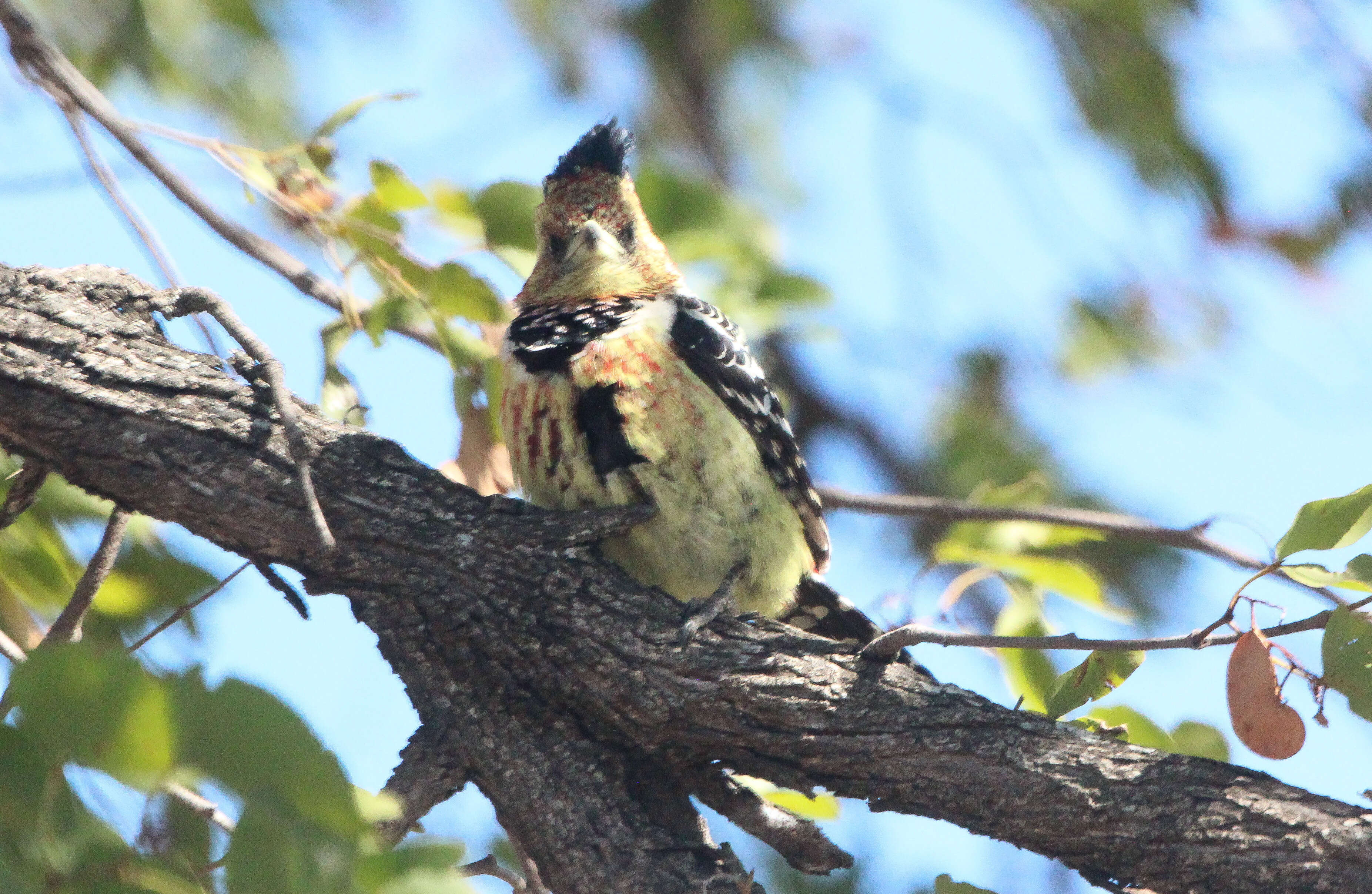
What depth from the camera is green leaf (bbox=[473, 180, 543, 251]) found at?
3.16m

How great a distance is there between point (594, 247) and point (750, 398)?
23.4 inches

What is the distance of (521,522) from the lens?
2.54 m

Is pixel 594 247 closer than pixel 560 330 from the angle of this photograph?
No

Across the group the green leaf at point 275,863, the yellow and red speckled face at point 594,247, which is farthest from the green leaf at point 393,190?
the green leaf at point 275,863

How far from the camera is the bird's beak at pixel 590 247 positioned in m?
3.27

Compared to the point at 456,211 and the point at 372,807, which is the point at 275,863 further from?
the point at 456,211

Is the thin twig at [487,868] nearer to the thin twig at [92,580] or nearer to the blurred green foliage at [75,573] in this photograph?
the thin twig at [92,580]

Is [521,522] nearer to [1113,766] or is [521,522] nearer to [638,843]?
[638,843]

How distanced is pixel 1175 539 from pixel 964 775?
0.80 metres

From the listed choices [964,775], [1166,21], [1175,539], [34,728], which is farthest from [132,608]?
[1166,21]

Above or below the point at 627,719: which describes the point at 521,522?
above

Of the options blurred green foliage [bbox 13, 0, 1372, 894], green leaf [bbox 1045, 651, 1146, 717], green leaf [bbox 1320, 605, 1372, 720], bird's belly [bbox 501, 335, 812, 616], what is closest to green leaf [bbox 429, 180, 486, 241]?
blurred green foliage [bbox 13, 0, 1372, 894]

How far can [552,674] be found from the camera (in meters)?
2.38

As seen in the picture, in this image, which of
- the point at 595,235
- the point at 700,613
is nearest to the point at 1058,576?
the point at 700,613
